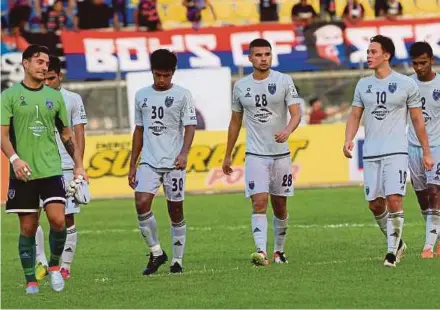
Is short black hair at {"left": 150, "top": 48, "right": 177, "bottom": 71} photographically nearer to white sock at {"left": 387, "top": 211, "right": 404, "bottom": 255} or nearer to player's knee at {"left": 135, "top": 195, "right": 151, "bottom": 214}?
player's knee at {"left": 135, "top": 195, "right": 151, "bottom": 214}

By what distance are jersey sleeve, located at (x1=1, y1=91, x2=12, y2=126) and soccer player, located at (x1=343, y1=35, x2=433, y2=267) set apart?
3659 mm

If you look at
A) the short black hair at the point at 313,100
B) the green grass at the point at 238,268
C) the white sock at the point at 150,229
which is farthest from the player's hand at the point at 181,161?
the short black hair at the point at 313,100

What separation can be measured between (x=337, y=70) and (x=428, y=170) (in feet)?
59.8

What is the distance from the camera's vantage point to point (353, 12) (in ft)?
111

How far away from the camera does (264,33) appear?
3316 centimetres

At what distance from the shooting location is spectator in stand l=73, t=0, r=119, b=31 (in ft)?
108

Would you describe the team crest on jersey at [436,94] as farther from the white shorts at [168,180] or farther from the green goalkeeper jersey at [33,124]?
the green goalkeeper jersey at [33,124]

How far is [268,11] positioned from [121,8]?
12.9 feet

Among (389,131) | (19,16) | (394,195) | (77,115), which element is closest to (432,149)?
(389,131)

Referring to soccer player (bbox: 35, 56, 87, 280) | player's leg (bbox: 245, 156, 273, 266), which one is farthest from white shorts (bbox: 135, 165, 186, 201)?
player's leg (bbox: 245, 156, 273, 266)

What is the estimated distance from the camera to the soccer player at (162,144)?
45.0ft

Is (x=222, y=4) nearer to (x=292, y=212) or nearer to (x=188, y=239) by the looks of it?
(x=292, y=212)

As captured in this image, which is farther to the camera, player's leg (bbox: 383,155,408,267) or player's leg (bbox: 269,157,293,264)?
Answer: player's leg (bbox: 269,157,293,264)

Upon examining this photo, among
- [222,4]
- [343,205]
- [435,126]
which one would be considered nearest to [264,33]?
[222,4]
